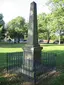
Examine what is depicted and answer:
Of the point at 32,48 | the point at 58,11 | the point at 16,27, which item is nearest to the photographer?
the point at 32,48

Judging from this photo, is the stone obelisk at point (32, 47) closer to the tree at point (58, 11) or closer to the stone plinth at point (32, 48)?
the stone plinth at point (32, 48)

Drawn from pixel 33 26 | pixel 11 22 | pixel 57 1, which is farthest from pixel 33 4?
pixel 11 22

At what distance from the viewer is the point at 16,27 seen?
7456 cm

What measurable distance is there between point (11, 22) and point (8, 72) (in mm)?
68924

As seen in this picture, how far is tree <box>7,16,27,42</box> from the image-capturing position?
72344 mm

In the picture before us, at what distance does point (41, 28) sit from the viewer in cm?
6212

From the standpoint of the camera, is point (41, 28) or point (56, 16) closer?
point (56, 16)

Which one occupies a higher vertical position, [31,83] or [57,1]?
[57,1]

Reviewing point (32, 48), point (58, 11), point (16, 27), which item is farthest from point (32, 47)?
point (16, 27)

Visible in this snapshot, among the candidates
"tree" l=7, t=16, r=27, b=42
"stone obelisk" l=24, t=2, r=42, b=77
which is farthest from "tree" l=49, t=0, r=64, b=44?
"tree" l=7, t=16, r=27, b=42

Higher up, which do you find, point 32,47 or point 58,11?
point 58,11

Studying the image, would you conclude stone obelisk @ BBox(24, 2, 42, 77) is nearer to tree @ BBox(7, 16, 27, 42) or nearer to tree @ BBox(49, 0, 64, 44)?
tree @ BBox(49, 0, 64, 44)

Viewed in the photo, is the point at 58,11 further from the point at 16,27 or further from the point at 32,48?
the point at 16,27

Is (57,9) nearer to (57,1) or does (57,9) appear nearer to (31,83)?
(57,1)
